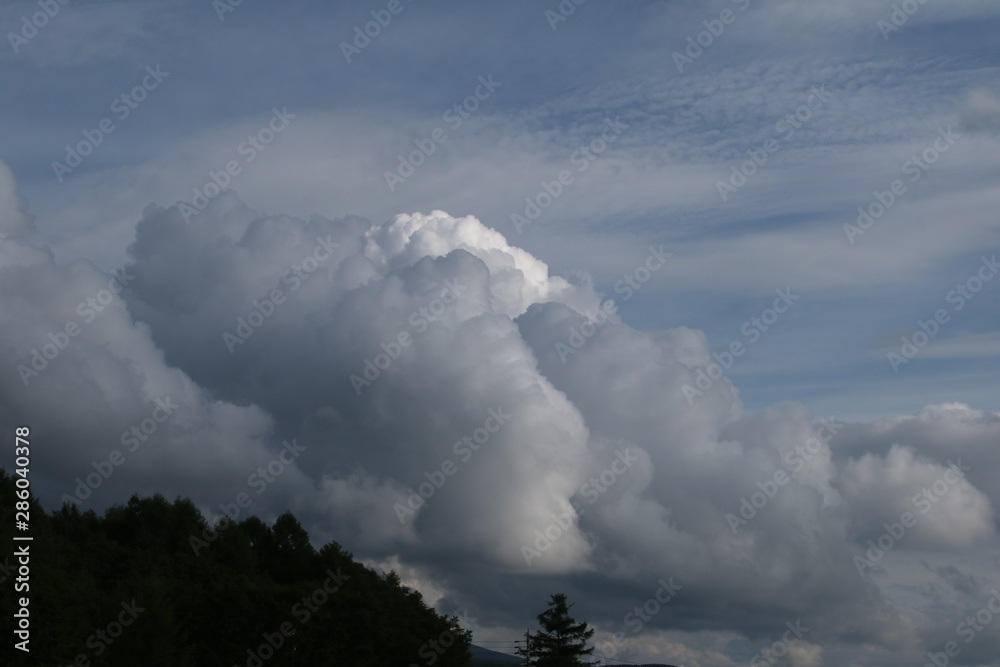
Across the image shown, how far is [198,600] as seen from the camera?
9569 centimetres

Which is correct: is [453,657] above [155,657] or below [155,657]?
above

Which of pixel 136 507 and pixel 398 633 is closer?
pixel 398 633

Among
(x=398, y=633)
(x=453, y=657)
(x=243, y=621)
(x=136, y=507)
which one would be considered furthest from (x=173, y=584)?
(x=136, y=507)

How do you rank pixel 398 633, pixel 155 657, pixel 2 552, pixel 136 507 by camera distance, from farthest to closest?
1. pixel 136 507
2. pixel 398 633
3. pixel 155 657
4. pixel 2 552

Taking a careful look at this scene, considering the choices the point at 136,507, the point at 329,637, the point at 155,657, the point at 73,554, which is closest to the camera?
the point at 155,657

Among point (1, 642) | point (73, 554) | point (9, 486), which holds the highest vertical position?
point (9, 486)

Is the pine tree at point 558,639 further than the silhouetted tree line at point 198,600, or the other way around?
the pine tree at point 558,639

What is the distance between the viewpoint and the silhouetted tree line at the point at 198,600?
70625mm

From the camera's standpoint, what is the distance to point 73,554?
360 feet

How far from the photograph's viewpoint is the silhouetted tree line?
70.6 metres

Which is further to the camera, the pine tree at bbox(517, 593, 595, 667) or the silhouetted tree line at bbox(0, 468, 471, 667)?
the pine tree at bbox(517, 593, 595, 667)

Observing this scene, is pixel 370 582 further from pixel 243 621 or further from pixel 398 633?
pixel 243 621

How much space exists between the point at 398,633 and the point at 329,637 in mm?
19682

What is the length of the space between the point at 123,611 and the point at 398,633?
44833 mm
